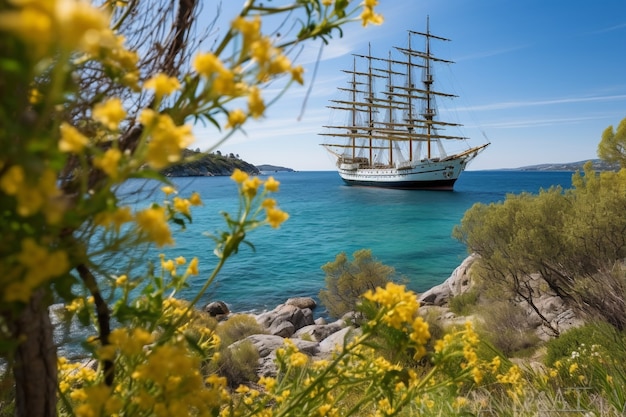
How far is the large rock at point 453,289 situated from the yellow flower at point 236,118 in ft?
47.4

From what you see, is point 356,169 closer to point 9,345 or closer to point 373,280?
point 373,280

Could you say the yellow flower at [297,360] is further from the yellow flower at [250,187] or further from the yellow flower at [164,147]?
the yellow flower at [164,147]

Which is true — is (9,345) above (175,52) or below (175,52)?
below

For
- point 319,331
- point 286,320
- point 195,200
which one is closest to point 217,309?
point 286,320

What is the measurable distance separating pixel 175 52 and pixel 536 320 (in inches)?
425

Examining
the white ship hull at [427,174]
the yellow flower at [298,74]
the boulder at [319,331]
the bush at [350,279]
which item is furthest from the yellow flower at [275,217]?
the white ship hull at [427,174]

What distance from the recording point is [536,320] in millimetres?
9914

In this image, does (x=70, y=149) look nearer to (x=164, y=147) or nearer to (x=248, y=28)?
(x=164, y=147)

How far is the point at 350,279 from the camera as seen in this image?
13.4 metres

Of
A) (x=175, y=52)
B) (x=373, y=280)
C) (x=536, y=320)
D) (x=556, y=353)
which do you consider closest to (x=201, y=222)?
(x=373, y=280)

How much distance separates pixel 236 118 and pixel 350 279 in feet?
42.9

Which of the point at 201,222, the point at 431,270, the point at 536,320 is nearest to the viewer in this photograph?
the point at 536,320

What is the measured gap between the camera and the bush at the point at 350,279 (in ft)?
43.6

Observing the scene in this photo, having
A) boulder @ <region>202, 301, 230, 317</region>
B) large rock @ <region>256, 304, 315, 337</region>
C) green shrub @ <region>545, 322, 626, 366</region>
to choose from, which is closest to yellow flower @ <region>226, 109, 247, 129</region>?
green shrub @ <region>545, 322, 626, 366</region>
